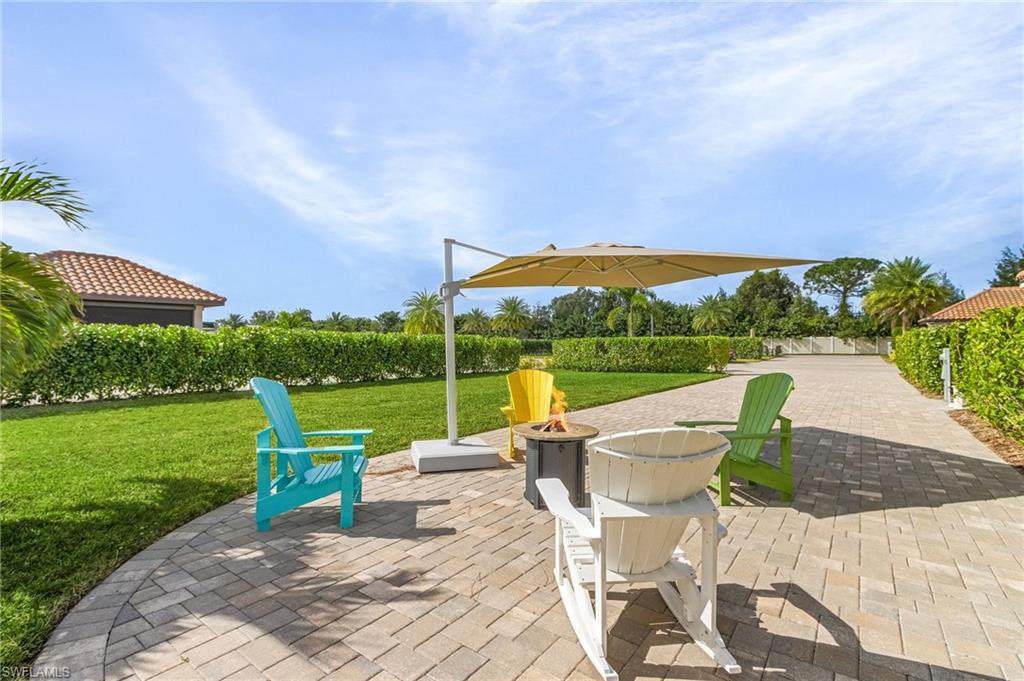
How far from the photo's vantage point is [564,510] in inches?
85.1

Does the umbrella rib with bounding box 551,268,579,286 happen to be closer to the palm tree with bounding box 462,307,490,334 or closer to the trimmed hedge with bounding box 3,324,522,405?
the trimmed hedge with bounding box 3,324,522,405

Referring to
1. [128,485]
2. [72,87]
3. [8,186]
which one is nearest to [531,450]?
[128,485]

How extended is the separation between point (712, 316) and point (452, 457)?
49278 millimetres

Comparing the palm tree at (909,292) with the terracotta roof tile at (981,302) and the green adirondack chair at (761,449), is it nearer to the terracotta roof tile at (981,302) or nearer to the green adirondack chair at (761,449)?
the terracotta roof tile at (981,302)

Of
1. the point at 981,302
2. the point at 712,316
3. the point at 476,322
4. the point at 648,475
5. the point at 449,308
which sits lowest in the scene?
the point at 648,475

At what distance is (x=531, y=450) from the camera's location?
4.00 metres

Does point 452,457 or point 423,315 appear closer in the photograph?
point 452,457

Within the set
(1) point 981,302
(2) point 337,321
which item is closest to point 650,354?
(1) point 981,302

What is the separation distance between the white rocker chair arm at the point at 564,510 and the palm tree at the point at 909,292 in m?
42.9

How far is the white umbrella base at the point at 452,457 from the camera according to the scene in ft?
16.7

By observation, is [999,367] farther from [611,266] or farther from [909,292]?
[909,292]

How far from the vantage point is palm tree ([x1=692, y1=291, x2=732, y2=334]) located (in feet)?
163

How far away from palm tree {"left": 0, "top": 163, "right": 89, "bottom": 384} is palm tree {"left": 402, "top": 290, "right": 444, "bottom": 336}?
120ft

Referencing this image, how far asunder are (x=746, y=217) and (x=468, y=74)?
10.9 meters
